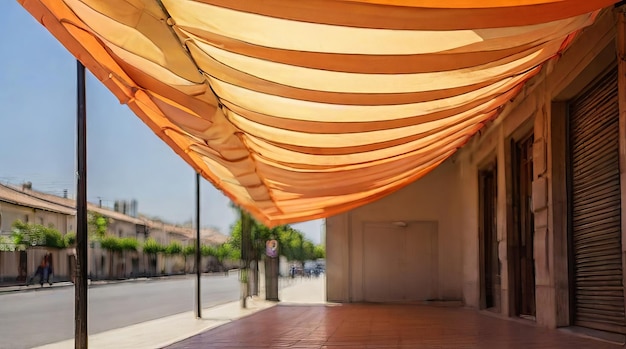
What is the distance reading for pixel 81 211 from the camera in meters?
6.48

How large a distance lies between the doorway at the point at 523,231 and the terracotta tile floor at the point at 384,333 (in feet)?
1.79

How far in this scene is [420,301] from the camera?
18.1 m

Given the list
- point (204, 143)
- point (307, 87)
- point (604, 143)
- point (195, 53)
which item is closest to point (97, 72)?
point (195, 53)

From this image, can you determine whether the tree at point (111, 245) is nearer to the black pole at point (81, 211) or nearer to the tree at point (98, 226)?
the tree at point (98, 226)

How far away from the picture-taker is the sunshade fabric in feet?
11.0

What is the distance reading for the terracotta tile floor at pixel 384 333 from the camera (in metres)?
7.77

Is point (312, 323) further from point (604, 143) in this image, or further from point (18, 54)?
point (18, 54)

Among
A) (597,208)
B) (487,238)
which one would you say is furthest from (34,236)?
(597,208)


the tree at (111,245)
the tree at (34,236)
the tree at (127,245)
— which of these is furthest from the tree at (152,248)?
the tree at (34,236)

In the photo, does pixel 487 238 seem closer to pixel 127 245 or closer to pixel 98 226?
pixel 98 226

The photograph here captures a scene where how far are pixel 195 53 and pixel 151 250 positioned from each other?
7550cm

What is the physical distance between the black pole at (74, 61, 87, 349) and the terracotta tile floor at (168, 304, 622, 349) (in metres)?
1.86

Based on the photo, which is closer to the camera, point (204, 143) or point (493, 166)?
point (204, 143)

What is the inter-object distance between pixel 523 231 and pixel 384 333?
11.0 feet
